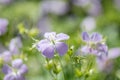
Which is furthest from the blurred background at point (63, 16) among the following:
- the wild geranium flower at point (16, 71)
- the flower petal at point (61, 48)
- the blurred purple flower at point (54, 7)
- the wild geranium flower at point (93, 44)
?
the flower petal at point (61, 48)

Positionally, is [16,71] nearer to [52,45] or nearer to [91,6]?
[52,45]

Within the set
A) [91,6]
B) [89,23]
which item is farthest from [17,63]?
[91,6]

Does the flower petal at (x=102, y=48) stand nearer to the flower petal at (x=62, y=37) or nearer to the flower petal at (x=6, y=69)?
the flower petal at (x=62, y=37)

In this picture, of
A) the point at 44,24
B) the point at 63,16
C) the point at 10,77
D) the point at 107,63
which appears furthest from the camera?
the point at 63,16

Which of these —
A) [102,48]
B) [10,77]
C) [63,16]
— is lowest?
[63,16]

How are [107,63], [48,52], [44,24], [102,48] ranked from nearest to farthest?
[48,52], [102,48], [107,63], [44,24]
